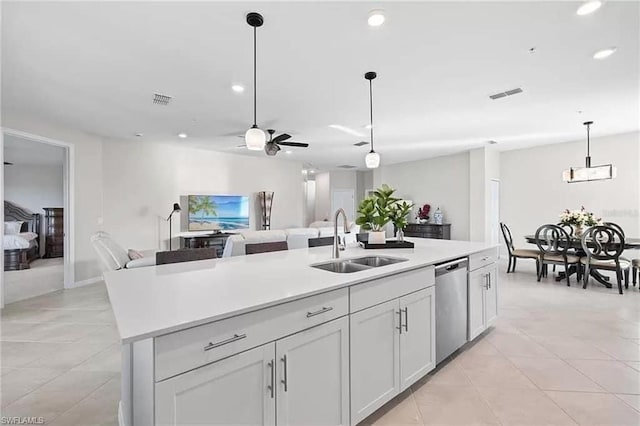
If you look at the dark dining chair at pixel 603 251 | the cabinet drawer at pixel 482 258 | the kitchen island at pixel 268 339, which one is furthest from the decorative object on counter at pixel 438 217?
the kitchen island at pixel 268 339

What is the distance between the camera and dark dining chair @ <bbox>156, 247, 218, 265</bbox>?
2400 mm

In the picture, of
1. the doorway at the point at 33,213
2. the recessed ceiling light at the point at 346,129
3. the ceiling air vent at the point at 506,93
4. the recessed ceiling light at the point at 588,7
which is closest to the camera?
the recessed ceiling light at the point at 588,7

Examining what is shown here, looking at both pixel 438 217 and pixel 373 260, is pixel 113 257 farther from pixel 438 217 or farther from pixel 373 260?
pixel 438 217

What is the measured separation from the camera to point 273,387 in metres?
1.31

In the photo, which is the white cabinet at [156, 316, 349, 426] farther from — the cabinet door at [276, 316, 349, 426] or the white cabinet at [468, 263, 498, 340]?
the white cabinet at [468, 263, 498, 340]

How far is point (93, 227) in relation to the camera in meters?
5.44

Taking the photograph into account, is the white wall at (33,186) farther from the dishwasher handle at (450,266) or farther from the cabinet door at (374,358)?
the dishwasher handle at (450,266)

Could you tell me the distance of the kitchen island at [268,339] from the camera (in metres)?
1.07

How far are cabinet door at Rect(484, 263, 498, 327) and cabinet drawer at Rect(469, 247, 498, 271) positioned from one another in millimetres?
63

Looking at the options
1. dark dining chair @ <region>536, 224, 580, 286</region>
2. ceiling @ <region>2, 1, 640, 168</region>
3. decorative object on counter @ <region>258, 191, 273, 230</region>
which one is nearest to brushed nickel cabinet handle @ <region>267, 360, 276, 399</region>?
ceiling @ <region>2, 1, 640, 168</region>

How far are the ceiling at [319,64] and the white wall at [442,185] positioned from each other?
112 inches

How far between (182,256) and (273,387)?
1.52 m

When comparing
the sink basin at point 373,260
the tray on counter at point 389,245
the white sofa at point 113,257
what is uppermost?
the tray on counter at point 389,245

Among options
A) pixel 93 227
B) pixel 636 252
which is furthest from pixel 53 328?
pixel 636 252
